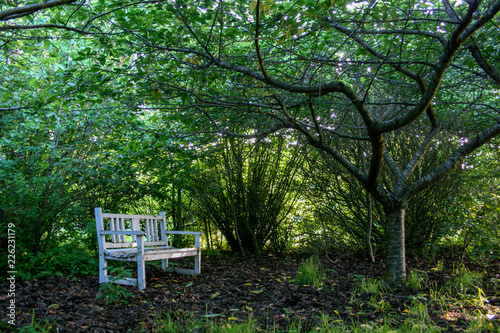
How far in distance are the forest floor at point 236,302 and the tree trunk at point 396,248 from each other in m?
0.17

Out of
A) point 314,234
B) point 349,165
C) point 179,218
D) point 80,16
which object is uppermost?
point 80,16

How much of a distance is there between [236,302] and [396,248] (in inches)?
71.0

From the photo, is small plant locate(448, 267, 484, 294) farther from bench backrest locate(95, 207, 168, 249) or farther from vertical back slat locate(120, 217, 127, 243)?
vertical back slat locate(120, 217, 127, 243)

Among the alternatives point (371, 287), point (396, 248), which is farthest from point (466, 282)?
point (371, 287)

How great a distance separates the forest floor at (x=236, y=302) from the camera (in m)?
2.47

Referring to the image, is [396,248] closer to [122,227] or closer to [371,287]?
[371,287]

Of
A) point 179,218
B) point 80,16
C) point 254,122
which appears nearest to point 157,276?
point 179,218

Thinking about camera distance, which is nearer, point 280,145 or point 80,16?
point 80,16

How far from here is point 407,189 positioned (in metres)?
3.54

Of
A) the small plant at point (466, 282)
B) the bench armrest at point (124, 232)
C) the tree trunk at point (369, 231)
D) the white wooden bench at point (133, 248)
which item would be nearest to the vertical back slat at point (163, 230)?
the white wooden bench at point (133, 248)

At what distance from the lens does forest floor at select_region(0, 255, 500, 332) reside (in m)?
2.47

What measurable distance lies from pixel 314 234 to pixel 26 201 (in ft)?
14.2

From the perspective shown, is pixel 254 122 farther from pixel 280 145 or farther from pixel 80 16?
pixel 80 16

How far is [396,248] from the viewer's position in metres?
3.50
